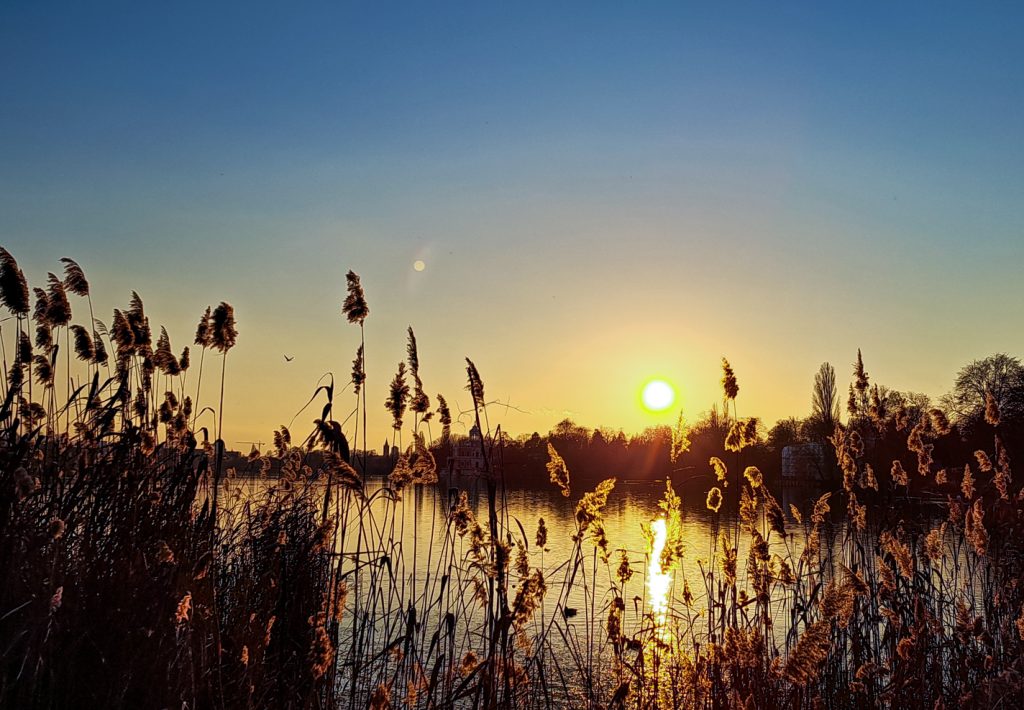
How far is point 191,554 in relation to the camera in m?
4.14

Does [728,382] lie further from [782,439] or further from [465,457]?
[782,439]

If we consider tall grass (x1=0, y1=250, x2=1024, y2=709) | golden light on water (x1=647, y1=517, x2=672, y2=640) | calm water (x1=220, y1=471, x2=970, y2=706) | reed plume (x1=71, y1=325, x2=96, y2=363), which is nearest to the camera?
tall grass (x1=0, y1=250, x2=1024, y2=709)

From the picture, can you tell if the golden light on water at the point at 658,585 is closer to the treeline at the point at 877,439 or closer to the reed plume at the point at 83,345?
the treeline at the point at 877,439

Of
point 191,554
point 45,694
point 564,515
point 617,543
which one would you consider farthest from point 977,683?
point 564,515

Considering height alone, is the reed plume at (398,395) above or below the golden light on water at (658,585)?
above

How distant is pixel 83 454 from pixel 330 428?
1.38 meters

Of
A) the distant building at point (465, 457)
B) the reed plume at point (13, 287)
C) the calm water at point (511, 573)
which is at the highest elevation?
the reed plume at point (13, 287)

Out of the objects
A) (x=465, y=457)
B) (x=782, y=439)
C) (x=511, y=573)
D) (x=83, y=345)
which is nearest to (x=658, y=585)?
(x=511, y=573)

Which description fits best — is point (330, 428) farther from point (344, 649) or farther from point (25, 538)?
point (344, 649)

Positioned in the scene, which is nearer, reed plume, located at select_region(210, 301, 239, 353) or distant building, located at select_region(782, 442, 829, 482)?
reed plume, located at select_region(210, 301, 239, 353)

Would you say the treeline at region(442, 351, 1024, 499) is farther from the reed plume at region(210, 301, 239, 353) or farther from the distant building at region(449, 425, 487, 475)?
the reed plume at region(210, 301, 239, 353)

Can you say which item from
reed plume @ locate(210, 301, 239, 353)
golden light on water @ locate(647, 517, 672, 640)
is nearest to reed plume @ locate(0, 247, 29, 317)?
reed plume @ locate(210, 301, 239, 353)

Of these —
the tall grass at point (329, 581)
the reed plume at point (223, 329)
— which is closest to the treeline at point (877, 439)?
the tall grass at point (329, 581)

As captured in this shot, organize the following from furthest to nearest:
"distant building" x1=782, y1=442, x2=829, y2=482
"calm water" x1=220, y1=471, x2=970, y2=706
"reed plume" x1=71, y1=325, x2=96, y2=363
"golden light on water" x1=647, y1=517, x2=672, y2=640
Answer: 1. "distant building" x1=782, y1=442, x2=829, y2=482
2. "reed plume" x1=71, y1=325, x2=96, y2=363
3. "calm water" x1=220, y1=471, x2=970, y2=706
4. "golden light on water" x1=647, y1=517, x2=672, y2=640
